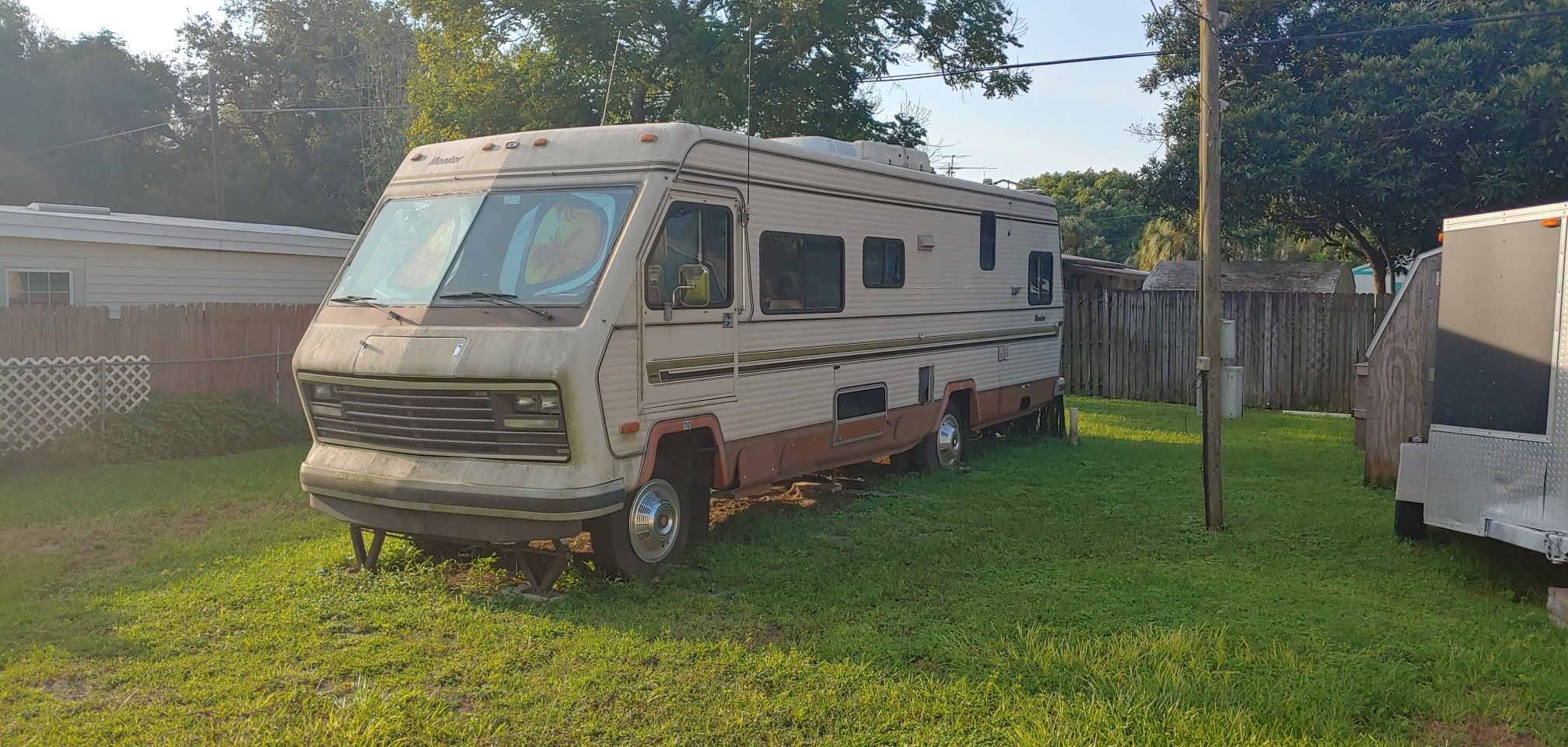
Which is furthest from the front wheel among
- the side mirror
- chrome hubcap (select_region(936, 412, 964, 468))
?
chrome hubcap (select_region(936, 412, 964, 468))

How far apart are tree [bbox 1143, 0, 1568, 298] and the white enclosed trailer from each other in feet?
29.4

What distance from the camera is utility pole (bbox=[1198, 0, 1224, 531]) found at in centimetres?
823

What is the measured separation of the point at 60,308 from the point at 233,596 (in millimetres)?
6858

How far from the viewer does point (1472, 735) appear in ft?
15.1

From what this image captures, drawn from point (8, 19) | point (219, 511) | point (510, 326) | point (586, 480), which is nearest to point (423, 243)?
point (510, 326)

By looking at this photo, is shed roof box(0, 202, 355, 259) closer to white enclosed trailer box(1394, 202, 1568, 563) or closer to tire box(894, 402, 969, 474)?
tire box(894, 402, 969, 474)

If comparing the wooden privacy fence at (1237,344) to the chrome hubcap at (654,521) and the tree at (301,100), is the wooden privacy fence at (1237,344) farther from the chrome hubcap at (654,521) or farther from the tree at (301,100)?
the tree at (301,100)

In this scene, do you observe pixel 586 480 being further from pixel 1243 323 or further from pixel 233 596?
pixel 1243 323

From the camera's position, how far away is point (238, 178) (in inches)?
1399

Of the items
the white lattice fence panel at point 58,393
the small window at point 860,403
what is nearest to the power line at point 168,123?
the white lattice fence panel at point 58,393

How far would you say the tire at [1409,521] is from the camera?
7.79m

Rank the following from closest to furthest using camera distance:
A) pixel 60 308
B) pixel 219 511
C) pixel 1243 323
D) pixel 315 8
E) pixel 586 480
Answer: pixel 586 480 < pixel 219 511 < pixel 60 308 < pixel 1243 323 < pixel 315 8

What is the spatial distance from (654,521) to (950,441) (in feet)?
15.8

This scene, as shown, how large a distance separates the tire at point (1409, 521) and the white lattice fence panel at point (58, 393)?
11843 mm
